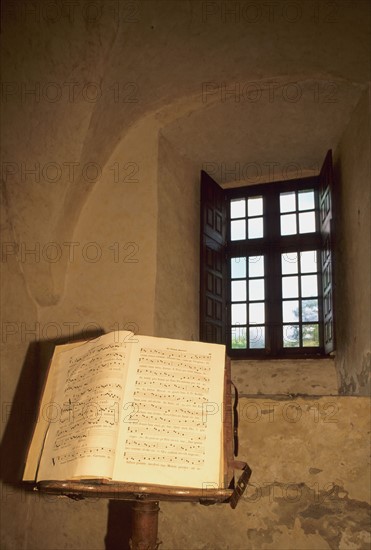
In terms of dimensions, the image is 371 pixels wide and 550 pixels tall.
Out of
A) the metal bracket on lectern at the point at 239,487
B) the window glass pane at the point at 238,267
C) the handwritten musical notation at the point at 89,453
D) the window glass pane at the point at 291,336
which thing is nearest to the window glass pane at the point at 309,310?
the window glass pane at the point at 291,336

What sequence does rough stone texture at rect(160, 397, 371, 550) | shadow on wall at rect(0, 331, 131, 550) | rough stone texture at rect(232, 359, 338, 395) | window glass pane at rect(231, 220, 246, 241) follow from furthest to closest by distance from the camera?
window glass pane at rect(231, 220, 246, 241), rough stone texture at rect(232, 359, 338, 395), shadow on wall at rect(0, 331, 131, 550), rough stone texture at rect(160, 397, 371, 550)

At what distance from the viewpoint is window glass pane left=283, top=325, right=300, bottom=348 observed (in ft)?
14.0

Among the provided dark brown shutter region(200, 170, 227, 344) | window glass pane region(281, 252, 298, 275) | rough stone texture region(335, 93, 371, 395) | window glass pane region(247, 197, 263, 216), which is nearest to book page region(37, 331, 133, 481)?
rough stone texture region(335, 93, 371, 395)

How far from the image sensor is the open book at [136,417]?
1.40 m

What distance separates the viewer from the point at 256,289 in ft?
14.9

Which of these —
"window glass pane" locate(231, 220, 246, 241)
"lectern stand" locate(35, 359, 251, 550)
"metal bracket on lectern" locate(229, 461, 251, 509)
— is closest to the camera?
"lectern stand" locate(35, 359, 251, 550)

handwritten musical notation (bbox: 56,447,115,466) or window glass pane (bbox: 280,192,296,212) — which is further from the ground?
window glass pane (bbox: 280,192,296,212)

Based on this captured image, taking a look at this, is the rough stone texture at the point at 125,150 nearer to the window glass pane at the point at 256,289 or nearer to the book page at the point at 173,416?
the window glass pane at the point at 256,289

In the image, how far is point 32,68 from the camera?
3.07 m

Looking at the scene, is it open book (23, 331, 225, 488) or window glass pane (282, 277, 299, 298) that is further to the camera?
window glass pane (282, 277, 299, 298)

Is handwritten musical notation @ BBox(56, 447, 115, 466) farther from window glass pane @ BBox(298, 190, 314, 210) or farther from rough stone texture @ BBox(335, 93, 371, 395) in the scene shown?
window glass pane @ BBox(298, 190, 314, 210)

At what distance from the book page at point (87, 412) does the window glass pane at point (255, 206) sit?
3.29m

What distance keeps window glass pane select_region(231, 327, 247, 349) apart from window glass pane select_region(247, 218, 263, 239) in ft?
2.99

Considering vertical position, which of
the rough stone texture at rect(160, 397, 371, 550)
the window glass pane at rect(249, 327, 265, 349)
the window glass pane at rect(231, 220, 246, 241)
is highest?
the window glass pane at rect(231, 220, 246, 241)
